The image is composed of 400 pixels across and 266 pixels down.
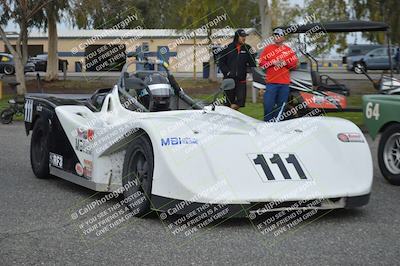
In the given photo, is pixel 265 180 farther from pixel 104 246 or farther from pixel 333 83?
pixel 333 83

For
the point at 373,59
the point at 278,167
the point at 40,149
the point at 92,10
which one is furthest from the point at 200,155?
the point at 373,59

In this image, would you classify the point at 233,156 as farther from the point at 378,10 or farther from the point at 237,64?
the point at 378,10

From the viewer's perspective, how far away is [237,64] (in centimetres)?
1187

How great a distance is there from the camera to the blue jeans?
10.0 metres

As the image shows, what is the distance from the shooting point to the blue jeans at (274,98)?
10016 mm

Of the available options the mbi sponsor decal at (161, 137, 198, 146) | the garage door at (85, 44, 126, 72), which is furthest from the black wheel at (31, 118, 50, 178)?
the mbi sponsor decal at (161, 137, 198, 146)

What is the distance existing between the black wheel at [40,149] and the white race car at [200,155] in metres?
0.53

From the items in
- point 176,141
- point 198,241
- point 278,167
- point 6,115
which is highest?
point 176,141

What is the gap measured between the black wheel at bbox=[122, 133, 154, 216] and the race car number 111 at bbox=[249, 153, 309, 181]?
906 mm

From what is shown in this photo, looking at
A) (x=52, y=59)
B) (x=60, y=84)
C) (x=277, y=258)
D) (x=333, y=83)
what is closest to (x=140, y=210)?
(x=277, y=258)

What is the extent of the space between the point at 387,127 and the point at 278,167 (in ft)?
9.73

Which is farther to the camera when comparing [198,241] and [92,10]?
[92,10]

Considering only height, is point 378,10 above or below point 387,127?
above

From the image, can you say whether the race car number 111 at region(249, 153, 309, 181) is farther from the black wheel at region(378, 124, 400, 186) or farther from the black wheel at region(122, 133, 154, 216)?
the black wheel at region(378, 124, 400, 186)
